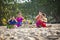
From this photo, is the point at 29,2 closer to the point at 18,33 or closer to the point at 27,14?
the point at 27,14

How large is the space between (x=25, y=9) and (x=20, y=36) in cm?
736

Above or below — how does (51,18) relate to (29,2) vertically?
below

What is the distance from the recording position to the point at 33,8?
12.3m

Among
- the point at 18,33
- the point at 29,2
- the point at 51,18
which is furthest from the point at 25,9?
the point at 18,33

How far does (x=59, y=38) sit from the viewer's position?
4789mm

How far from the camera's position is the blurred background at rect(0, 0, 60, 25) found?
36.6ft

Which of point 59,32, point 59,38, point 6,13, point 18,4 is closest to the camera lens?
point 59,38

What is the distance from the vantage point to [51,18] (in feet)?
39.4

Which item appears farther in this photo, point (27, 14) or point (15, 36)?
point (27, 14)

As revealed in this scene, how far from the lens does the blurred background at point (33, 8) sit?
11141mm

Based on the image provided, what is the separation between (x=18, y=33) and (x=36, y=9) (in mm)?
6848

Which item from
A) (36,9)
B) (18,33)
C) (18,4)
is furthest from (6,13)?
(18,33)

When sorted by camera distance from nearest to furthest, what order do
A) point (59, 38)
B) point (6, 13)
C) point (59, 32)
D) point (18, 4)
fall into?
1. point (59, 38)
2. point (59, 32)
3. point (6, 13)
4. point (18, 4)

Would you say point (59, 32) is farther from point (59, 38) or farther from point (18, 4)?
point (18, 4)
